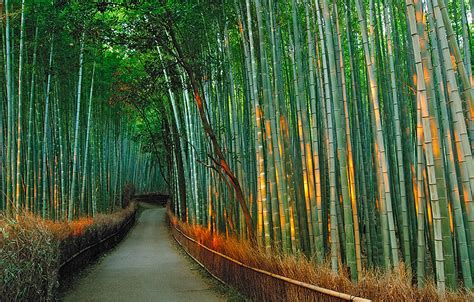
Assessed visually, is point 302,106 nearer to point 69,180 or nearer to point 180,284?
point 180,284

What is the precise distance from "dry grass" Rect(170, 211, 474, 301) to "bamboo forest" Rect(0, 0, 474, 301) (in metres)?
0.06

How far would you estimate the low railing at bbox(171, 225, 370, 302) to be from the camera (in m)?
3.15

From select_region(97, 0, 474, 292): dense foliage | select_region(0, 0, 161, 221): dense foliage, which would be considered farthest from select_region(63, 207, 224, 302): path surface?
select_region(0, 0, 161, 221): dense foliage

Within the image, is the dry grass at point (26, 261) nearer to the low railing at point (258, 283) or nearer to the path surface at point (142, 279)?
the path surface at point (142, 279)

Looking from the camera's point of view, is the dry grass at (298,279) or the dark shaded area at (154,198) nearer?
the dry grass at (298,279)

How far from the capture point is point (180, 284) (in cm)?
623

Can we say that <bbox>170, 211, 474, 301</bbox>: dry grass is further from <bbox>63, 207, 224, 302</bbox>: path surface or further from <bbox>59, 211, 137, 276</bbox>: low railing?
<bbox>59, 211, 137, 276</bbox>: low railing

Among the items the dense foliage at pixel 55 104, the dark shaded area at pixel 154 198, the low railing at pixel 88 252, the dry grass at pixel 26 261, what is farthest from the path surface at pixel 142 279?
the dark shaded area at pixel 154 198

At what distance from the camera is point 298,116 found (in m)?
4.54

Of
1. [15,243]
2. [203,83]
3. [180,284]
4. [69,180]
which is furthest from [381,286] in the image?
[69,180]

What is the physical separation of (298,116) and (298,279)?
1.55 meters

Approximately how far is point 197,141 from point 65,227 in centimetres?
301

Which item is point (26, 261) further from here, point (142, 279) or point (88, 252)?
point (88, 252)

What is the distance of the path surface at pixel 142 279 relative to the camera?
5.49m
